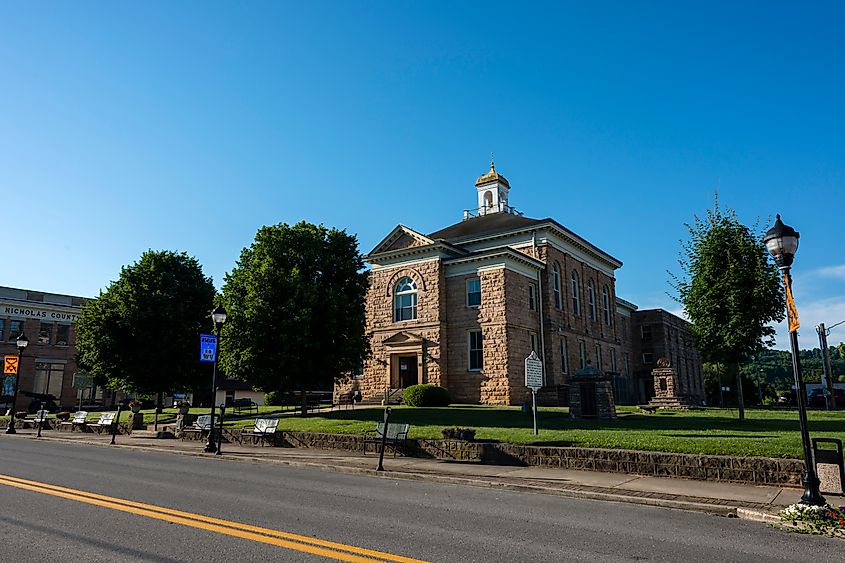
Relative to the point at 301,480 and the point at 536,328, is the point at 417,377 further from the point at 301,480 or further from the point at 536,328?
the point at 301,480

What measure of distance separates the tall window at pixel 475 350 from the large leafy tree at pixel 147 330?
1525 cm

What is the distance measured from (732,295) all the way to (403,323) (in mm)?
20334

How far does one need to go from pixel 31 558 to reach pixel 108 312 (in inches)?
1056

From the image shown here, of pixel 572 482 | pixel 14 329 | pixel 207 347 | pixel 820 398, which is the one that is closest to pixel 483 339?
pixel 207 347

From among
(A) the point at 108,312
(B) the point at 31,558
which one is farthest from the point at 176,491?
(A) the point at 108,312

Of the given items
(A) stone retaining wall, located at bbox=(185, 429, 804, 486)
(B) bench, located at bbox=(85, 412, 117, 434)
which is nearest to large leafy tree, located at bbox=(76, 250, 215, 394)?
(B) bench, located at bbox=(85, 412, 117, 434)

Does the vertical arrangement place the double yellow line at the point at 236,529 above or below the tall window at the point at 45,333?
below

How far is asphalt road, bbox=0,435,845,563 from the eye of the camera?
6.35 m

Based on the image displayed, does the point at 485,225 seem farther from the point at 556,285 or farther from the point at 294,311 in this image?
the point at 294,311

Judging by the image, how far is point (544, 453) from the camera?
1374 cm

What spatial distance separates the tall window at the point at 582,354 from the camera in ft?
135

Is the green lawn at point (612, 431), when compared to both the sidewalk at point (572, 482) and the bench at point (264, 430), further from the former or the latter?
the sidewalk at point (572, 482)

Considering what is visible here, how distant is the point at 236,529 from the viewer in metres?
7.28

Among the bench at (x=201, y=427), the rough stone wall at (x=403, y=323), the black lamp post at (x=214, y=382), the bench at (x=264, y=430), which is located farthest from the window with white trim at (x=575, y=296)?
the black lamp post at (x=214, y=382)
